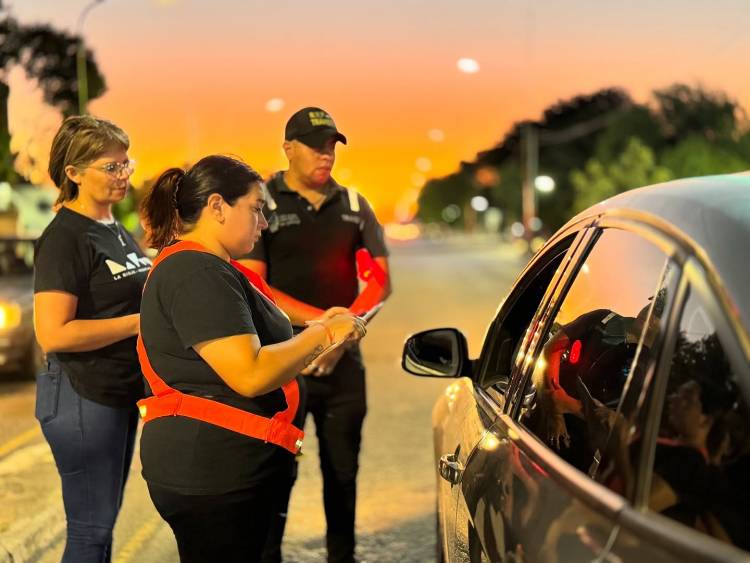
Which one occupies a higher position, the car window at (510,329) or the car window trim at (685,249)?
the car window trim at (685,249)

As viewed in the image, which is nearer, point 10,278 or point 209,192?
point 209,192

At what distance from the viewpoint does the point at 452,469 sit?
2.70m

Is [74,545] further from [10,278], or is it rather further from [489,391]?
[10,278]

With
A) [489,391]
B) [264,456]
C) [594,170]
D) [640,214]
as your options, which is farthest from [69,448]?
[594,170]

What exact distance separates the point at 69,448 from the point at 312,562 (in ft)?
5.62

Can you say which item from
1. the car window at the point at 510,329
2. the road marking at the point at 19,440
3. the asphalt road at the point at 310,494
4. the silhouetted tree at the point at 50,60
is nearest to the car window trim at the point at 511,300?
the car window at the point at 510,329

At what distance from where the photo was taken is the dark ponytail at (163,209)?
2.85m

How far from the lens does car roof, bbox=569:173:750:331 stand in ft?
4.94

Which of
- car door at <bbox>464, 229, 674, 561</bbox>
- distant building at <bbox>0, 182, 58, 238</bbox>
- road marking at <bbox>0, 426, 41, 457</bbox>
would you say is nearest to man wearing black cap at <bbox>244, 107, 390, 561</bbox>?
car door at <bbox>464, 229, 674, 561</bbox>

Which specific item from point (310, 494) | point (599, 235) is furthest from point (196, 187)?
point (310, 494)

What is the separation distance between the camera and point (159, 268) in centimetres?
263

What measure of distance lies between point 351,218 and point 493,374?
1.38 m

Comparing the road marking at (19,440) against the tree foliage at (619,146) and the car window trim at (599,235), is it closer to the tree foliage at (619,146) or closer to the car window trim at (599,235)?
the car window trim at (599,235)

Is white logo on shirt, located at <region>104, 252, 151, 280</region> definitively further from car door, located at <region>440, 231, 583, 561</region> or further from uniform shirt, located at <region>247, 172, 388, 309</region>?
car door, located at <region>440, 231, 583, 561</region>
